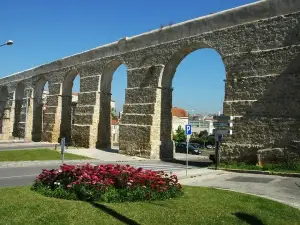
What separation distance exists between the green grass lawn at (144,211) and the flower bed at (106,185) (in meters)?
0.40

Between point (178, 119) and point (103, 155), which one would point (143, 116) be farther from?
point (178, 119)

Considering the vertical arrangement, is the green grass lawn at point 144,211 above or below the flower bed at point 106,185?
below

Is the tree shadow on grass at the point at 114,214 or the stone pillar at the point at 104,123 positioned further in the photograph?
the stone pillar at the point at 104,123

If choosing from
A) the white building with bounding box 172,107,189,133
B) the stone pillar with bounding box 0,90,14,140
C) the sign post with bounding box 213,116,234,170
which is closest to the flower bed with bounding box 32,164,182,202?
the sign post with bounding box 213,116,234,170

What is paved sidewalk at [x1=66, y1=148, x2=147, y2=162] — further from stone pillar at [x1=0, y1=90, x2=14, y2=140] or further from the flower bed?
stone pillar at [x1=0, y1=90, x2=14, y2=140]

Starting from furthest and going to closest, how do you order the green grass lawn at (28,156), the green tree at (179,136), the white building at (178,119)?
1. the white building at (178,119)
2. the green tree at (179,136)
3. the green grass lawn at (28,156)

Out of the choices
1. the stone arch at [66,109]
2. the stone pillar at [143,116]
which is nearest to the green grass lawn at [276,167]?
the stone pillar at [143,116]

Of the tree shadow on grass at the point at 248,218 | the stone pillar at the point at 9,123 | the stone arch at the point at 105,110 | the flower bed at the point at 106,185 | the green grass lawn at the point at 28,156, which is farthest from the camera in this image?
the stone pillar at the point at 9,123

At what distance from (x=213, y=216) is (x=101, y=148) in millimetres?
23118

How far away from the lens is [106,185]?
869 centimetres

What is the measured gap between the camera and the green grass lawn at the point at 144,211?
667 centimetres

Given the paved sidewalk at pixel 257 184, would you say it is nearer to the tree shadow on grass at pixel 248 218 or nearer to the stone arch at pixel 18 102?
the tree shadow on grass at pixel 248 218

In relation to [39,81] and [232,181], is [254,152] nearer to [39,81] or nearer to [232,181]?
[232,181]

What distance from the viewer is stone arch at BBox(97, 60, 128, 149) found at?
97.4 feet
